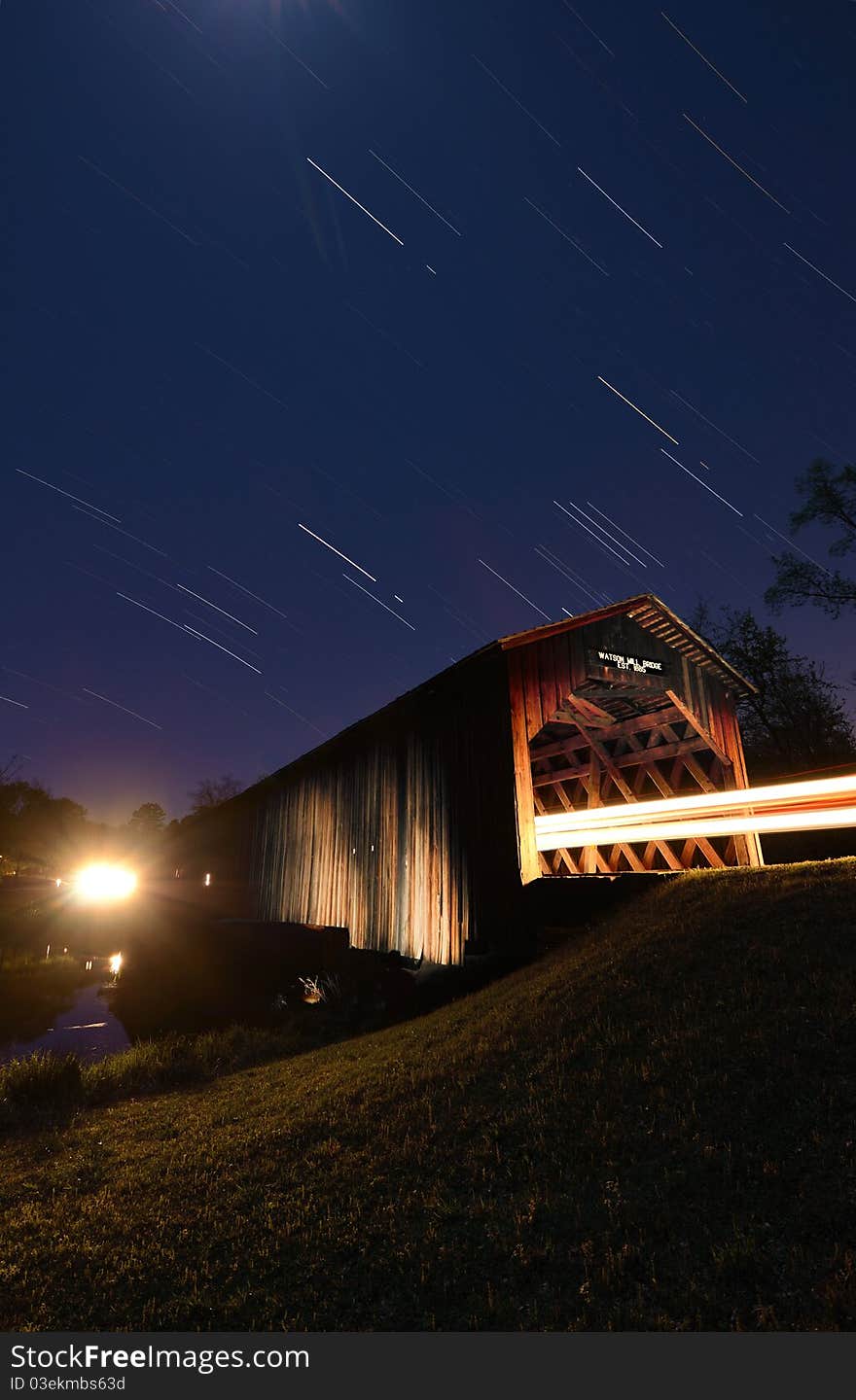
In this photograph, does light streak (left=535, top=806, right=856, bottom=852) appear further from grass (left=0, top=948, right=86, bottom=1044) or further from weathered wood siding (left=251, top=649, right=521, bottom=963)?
grass (left=0, top=948, right=86, bottom=1044)

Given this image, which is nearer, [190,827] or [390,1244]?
[390,1244]

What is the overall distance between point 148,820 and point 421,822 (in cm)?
14504

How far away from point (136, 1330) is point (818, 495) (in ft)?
96.6

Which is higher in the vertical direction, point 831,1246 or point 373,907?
point 373,907

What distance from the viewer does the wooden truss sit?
1366 centimetres

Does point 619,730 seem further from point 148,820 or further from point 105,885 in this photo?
point 148,820

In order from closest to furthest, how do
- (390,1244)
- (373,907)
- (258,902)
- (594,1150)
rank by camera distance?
(390,1244) → (594,1150) → (373,907) → (258,902)

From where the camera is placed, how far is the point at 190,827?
34.3m

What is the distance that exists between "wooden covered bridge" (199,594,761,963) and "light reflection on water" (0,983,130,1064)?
5167 mm

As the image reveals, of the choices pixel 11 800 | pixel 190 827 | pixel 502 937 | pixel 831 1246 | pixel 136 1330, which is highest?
pixel 11 800

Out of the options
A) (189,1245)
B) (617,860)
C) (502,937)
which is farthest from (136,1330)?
(617,860)

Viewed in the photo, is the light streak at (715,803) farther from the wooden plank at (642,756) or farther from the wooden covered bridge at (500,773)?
the wooden plank at (642,756)

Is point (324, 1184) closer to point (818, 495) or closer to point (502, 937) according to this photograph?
point (502, 937)

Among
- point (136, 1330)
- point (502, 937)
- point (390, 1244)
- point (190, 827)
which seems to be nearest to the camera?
point (136, 1330)
